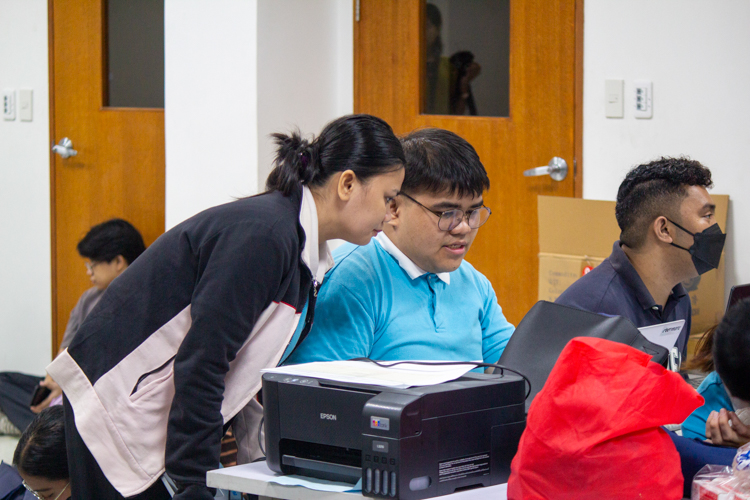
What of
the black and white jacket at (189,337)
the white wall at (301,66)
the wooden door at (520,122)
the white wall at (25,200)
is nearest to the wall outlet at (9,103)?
the white wall at (25,200)

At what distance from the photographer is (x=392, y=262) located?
1.60 meters

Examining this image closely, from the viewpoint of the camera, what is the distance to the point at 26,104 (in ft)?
12.2

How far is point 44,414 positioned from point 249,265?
952 millimetres

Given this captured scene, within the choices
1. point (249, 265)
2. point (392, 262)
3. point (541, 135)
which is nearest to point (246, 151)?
point (541, 135)

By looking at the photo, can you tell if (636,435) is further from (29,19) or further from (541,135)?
(29,19)

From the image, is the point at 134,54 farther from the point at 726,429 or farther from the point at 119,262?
the point at 726,429

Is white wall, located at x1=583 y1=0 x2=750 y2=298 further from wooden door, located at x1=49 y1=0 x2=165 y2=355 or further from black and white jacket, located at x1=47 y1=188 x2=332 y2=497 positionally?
wooden door, located at x1=49 y1=0 x2=165 y2=355

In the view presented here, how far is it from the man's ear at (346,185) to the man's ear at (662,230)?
80 cm

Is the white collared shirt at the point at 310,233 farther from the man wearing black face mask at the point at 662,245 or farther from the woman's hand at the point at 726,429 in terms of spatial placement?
the woman's hand at the point at 726,429

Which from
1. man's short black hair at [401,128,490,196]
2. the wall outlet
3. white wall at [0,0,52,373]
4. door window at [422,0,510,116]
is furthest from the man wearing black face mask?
the wall outlet

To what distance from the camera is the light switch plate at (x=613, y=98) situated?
2.76 metres

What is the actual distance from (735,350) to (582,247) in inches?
56.5

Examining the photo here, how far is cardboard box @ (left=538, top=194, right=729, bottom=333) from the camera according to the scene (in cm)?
249

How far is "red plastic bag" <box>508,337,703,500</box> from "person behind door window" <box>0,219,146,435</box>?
8.42 feet
